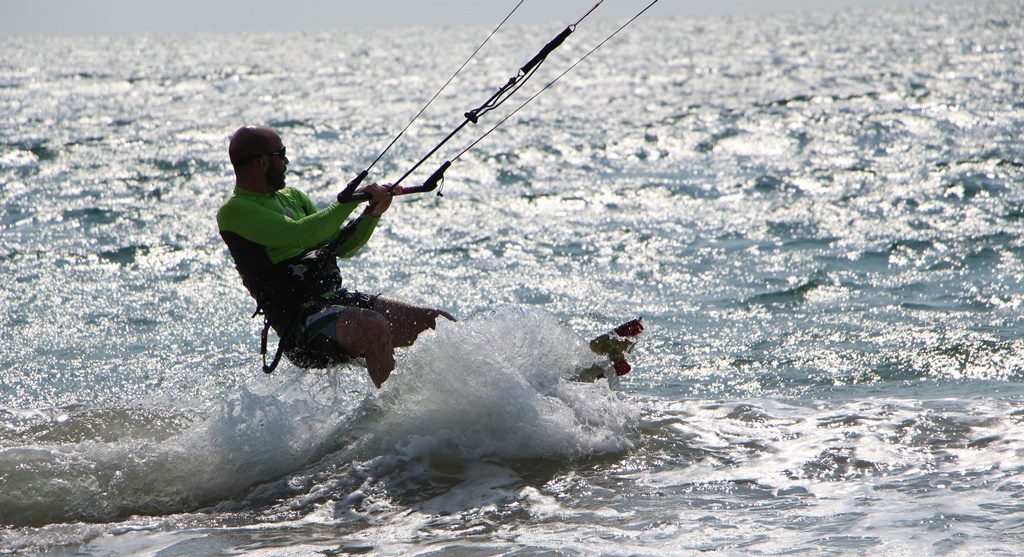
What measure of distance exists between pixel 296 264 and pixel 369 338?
634 mm

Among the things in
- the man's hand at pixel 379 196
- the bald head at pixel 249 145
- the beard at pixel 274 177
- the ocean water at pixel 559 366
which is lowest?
the ocean water at pixel 559 366

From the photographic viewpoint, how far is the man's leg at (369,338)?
6.08 metres

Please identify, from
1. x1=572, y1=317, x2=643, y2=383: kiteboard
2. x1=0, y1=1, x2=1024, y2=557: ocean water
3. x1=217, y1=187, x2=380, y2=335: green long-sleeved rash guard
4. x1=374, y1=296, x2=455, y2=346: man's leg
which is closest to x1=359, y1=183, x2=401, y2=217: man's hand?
x1=217, y1=187, x2=380, y2=335: green long-sleeved rash guard

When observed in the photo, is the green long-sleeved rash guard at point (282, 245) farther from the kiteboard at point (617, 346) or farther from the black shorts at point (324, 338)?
the kiteboard at point (617, 346)

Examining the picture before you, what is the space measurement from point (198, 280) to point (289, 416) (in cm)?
542

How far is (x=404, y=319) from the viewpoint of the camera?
6.51 m

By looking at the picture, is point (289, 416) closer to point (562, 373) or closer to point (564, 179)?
point (562, 373)

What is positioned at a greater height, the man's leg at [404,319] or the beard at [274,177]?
the beard at [274,177]

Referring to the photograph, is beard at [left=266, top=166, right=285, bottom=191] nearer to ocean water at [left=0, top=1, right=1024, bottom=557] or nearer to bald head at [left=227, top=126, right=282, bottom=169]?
bald head at [left=227, top=126, right=282, bottom=169]

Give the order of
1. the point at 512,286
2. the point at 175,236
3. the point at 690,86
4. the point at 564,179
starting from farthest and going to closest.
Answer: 1. the point at 690,86
2. the point at 564,179
3. the point at 175,236
4. the point at 512,286

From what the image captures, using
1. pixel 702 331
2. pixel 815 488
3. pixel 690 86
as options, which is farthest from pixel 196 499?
pixel 690 86

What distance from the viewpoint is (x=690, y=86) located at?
38.3 metres

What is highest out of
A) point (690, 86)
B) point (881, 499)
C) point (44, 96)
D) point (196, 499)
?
point (44, 96)

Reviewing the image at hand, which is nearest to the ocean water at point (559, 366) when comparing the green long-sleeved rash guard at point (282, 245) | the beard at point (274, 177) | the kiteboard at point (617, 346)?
the kiteboard at point (617, 346)
